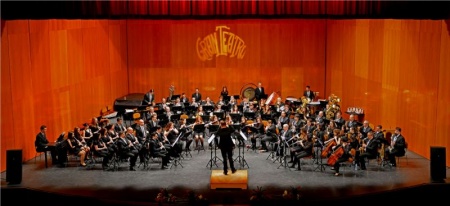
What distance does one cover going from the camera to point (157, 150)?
53.4 feet

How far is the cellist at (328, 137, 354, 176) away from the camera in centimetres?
1524

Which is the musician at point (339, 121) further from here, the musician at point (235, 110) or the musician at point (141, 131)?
the musician at point (141, 131)

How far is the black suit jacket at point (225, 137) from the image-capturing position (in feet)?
49.0

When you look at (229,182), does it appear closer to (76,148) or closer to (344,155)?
(344,155)

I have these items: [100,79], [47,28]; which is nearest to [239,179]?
[47,28]

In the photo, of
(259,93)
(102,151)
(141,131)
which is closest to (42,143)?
(102,151)

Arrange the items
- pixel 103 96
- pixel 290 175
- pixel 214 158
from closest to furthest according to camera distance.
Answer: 1. pixel 290 175
2. pixel 214 158
3. pixel 103 96

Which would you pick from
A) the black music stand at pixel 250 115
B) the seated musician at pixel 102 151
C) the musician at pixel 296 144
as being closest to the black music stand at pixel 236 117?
the black music stand at pixel 250 115

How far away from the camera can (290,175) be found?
1566cm

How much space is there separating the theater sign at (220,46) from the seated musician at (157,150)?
10.1 meters

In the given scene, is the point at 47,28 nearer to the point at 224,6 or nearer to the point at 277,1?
the point at 224,6

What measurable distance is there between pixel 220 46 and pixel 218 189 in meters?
12.5

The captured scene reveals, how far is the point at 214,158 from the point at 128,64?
10.2 m

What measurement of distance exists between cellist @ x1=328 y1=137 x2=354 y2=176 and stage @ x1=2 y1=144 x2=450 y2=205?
1.18ft
